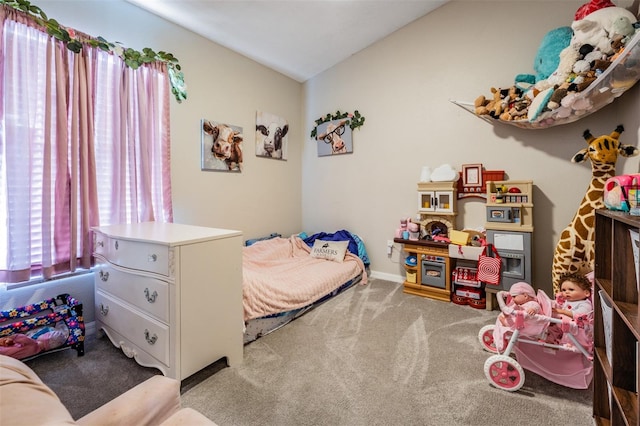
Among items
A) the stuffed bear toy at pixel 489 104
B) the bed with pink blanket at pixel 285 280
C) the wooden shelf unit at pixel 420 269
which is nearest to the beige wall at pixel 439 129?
the stuffed bear toy at pixel 489 104

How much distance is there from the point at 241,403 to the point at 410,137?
295cm

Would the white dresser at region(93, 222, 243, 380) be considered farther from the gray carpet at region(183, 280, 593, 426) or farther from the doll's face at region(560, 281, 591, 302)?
the doll's face at region(560, 281, 591, 302)

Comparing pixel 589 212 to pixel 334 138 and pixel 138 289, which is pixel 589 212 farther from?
pixel 138 289

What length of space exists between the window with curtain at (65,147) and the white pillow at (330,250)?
5.74 ft

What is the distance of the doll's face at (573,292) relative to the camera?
1601mm

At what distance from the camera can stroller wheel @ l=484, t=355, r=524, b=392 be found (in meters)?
1.49

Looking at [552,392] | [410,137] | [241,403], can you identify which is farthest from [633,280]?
→ [410,137]

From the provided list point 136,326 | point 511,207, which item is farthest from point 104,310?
point 511,207

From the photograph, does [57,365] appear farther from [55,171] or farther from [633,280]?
[633,280]

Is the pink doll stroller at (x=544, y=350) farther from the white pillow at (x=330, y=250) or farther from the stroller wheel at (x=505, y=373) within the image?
the white pillow at (x=330, y=250)

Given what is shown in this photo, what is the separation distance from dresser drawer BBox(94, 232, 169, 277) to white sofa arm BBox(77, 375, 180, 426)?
0.78 m

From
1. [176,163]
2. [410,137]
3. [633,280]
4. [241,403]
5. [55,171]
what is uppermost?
[410,137]

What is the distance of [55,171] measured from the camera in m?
1.97

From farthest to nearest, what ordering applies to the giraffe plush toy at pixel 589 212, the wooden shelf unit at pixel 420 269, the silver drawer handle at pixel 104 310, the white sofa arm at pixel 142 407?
1. the wooden shelf unit at pixel 420 269
2. the silver drawer handle at pixel 104 310
3. the giraffe plush toy at pixel 589 212
4. the white sofa arm at pixel 142 407
